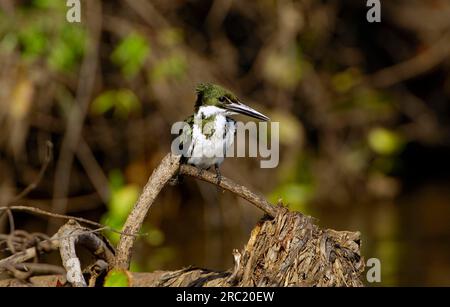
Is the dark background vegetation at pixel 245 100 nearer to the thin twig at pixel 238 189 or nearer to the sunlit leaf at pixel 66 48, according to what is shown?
the sunlit leaf at pixel 66 48

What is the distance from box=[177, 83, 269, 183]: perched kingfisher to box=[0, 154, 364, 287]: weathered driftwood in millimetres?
442

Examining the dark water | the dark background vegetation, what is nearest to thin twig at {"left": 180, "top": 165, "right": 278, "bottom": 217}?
the dark background vegetation

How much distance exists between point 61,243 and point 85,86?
10.4 ft

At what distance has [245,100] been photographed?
6023mm

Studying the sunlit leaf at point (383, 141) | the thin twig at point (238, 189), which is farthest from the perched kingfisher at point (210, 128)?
the sunlit leaf at point (383, 141)

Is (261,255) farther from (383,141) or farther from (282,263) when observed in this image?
(383,141)

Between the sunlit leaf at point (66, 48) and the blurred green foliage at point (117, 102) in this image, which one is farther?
the blurred green foliage at point (117, 102)

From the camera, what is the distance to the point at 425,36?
700 cm

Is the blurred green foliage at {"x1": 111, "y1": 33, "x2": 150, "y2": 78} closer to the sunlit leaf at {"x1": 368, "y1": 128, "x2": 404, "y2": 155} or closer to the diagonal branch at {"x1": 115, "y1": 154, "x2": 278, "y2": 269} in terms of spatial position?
the sunlit leaf at {"x1": 368, "y1": 128, "x2": 404, "y2": 155}

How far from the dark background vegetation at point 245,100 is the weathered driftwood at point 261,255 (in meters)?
1.80

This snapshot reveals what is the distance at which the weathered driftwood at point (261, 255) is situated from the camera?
2.36m

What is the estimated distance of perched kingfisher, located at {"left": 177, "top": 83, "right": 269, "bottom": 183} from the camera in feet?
9.84
